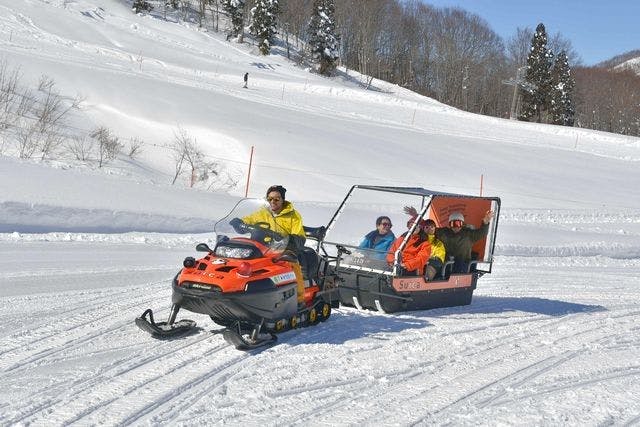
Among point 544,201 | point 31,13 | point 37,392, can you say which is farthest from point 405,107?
point 37,392

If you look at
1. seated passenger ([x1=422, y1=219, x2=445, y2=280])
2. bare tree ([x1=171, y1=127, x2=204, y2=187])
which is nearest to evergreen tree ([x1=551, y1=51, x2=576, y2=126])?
bare tree ([x1=171, y1=127, x2=204, y2=187])

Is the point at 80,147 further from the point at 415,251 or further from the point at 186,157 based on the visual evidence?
the point at 415,251

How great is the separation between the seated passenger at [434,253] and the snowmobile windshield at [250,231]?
2387 mm

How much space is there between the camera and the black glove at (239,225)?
7.07 metres

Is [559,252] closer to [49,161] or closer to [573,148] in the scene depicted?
[49,161]

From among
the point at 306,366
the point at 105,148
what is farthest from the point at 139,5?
the point at 306,366

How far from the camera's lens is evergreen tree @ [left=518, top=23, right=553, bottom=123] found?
65125mm

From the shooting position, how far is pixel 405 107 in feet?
152

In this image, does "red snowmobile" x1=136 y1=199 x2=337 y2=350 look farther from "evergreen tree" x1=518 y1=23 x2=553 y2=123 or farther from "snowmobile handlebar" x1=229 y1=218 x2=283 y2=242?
"evergreen tree" x1=518 y1=23 x2=553 y2=123

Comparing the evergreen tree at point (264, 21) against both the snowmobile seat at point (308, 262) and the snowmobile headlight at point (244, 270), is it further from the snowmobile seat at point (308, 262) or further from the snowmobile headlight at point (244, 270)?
the snowmobile headlight at point (244, 270)

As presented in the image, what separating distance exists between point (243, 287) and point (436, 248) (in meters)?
3.68

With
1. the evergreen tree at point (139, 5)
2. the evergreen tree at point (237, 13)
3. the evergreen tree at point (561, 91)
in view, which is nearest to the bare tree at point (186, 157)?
the evergreen tree at point (237, 13)

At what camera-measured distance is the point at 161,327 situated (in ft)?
22.3

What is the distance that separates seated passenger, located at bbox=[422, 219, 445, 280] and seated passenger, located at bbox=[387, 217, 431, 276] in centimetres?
7
